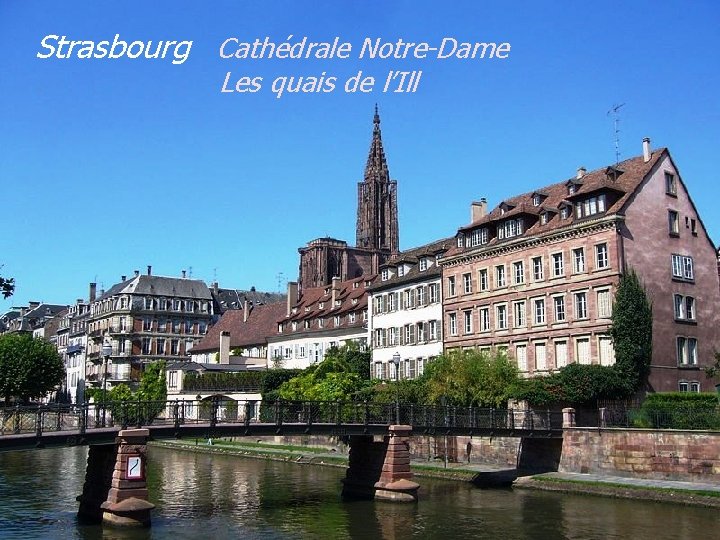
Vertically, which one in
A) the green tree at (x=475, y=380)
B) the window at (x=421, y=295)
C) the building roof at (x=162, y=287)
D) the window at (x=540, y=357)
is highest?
the building roof at (x=162, y=287)

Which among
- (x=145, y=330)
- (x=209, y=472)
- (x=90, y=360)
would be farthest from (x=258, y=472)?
(x=90, y=360)

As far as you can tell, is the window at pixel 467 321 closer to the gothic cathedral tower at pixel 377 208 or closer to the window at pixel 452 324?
the window at pixel 452 324

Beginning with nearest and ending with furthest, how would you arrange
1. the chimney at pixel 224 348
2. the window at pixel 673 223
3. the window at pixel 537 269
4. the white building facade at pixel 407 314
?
1. the window at pixel 673 223
2. the window at pixel 537 269
3. the white building facade at pixel 407 314
4. the chimney at pixel 224 348

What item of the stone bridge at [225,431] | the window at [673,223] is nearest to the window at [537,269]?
the window at [673,223]

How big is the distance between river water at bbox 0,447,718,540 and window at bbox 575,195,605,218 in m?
18.3

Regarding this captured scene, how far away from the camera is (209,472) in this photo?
52188 millimetres

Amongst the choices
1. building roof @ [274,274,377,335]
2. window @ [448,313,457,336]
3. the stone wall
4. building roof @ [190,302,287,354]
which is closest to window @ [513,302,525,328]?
window @ [448,313,457,336]

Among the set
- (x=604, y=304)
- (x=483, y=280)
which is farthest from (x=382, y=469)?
(x=483, y=280)

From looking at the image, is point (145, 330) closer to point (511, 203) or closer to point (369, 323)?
point (369, 323)

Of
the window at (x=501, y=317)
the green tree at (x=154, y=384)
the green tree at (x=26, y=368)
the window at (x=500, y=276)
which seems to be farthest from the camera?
the green tree at (x=26, y=368)

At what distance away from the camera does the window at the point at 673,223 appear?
5122 centimetres

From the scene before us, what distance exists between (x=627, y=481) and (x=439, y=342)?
22.9m

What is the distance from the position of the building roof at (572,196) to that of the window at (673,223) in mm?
3457

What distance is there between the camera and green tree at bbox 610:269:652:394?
45.9 metres
